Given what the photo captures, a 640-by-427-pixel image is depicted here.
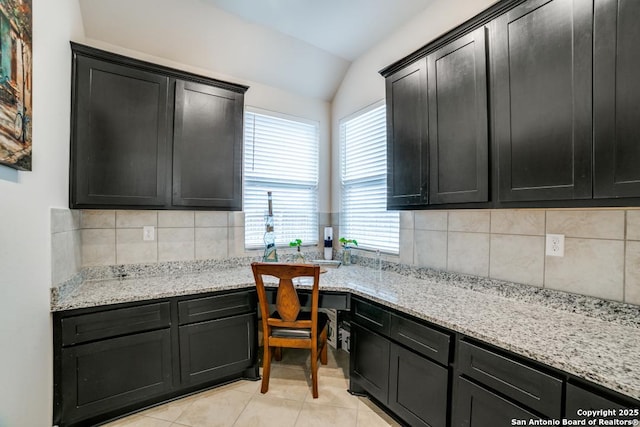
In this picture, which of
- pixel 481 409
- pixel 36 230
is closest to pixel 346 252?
pixel 481 409

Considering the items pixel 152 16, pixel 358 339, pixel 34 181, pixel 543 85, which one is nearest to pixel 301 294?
pixel 358 339

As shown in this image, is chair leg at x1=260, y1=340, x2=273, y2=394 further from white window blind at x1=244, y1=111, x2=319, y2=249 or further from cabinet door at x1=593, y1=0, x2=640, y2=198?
cabinet door at x1=593, y1=0, x2=640, y2=198

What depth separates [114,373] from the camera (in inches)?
68.6

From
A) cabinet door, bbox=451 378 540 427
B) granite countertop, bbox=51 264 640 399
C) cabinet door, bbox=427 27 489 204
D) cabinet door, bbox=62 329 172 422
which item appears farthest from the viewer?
cabinet door, bbox=62 329 172 422

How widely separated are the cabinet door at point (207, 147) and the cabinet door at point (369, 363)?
142 cm

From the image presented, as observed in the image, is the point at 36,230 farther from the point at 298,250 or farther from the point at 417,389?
the point at 417,389

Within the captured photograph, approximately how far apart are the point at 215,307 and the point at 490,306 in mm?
1775

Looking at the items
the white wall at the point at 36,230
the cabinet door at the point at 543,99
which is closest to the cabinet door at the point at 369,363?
the cabinet door at the point at 543,99

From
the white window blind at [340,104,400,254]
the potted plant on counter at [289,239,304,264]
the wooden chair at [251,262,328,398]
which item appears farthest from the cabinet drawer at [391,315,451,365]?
the potted plant on counter at [289,239,304,264]

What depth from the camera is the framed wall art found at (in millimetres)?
1039

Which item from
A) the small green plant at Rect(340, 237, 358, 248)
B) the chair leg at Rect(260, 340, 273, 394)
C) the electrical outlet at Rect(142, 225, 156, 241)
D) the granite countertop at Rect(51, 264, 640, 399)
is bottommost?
the chair leg at Rect(260, 340, 273, 394)

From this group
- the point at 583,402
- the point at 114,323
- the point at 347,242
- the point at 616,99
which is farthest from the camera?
the point at 347,242

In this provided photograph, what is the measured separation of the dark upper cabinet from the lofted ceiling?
424 millimetres

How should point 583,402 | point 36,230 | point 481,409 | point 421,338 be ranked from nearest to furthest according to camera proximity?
point 583,402 < point 481,409 < point 36,230 < point 421,338
